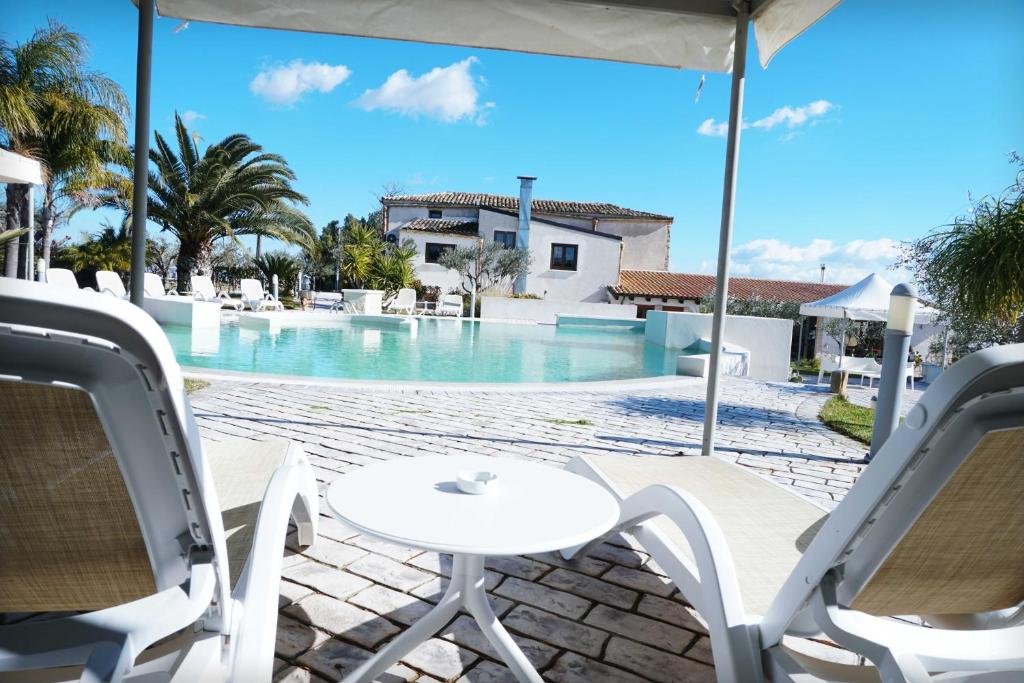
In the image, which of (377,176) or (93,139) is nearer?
(93,139)

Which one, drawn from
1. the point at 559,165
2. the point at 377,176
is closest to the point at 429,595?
the point at 377,176

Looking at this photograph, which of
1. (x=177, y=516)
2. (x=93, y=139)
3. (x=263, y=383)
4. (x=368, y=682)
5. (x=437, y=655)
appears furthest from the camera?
(x=93, y=139)

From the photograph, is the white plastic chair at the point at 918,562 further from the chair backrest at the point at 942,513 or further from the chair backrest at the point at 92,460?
the chair backrest at the point at 92,460

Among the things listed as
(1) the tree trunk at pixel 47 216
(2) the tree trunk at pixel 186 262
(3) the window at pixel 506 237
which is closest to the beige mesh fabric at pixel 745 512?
(2) the tree trunk at pixel 186 262

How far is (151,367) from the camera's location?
3.00ft

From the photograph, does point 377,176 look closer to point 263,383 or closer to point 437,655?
point 263,383

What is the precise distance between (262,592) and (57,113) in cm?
1955

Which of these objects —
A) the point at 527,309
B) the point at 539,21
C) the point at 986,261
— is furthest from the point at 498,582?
the point at 527,309

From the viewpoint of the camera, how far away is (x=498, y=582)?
2.48 m

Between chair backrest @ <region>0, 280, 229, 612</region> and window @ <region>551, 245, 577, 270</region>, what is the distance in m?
29.3

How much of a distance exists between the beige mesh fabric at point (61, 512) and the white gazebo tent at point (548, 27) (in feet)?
9.48

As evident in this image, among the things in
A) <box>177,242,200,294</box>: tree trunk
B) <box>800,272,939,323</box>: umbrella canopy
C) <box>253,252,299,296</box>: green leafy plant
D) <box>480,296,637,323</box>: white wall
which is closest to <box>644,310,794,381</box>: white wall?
<box>800,272,939,323</box>: umbrella canopy

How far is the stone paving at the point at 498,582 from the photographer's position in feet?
6.37

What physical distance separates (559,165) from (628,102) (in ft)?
37.8
